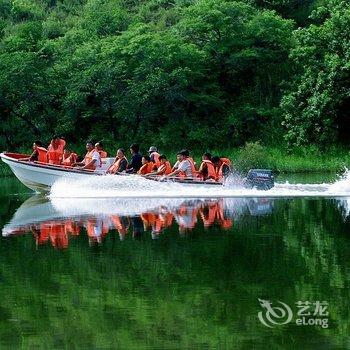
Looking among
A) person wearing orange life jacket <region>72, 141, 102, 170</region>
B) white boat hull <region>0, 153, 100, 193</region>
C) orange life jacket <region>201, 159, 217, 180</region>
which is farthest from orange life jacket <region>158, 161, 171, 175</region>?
person wearing orange life jacket <region>72, 141, 102, 170</region>

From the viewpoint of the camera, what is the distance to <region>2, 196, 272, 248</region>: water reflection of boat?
51.9 ft

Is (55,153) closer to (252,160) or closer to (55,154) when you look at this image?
(55,154)

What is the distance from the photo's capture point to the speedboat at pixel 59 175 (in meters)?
22.8

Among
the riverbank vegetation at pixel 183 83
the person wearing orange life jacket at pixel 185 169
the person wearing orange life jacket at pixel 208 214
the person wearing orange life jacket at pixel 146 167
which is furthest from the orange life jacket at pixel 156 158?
the riverbank vegetation at pixel 183 83

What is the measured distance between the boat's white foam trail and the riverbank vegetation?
11913mm

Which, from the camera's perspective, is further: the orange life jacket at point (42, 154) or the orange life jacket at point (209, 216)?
the orange life jacket at point (42, 154)

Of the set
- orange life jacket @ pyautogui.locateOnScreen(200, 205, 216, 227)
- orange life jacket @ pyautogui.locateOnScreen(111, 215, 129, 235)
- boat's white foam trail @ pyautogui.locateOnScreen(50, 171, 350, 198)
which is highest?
boat's white foam trail @ pyautogui.locateOnScreen(50, 171, 350, 198)

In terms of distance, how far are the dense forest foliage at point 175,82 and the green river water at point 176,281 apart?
1966cm

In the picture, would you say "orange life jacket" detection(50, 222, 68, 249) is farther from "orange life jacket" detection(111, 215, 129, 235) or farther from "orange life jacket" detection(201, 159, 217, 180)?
"orange life jacket" detection(201, 159, 217, 180)

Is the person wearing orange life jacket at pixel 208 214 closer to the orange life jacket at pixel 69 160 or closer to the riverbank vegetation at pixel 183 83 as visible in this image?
the orange life jacket at pixel 69 160

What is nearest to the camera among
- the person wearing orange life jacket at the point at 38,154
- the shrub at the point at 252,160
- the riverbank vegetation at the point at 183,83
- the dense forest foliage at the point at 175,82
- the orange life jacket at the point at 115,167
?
the orange life jacket at the point at 115,167

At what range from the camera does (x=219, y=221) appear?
55.9 ft

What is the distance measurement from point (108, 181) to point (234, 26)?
1638 cm

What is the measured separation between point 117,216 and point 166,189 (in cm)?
514
